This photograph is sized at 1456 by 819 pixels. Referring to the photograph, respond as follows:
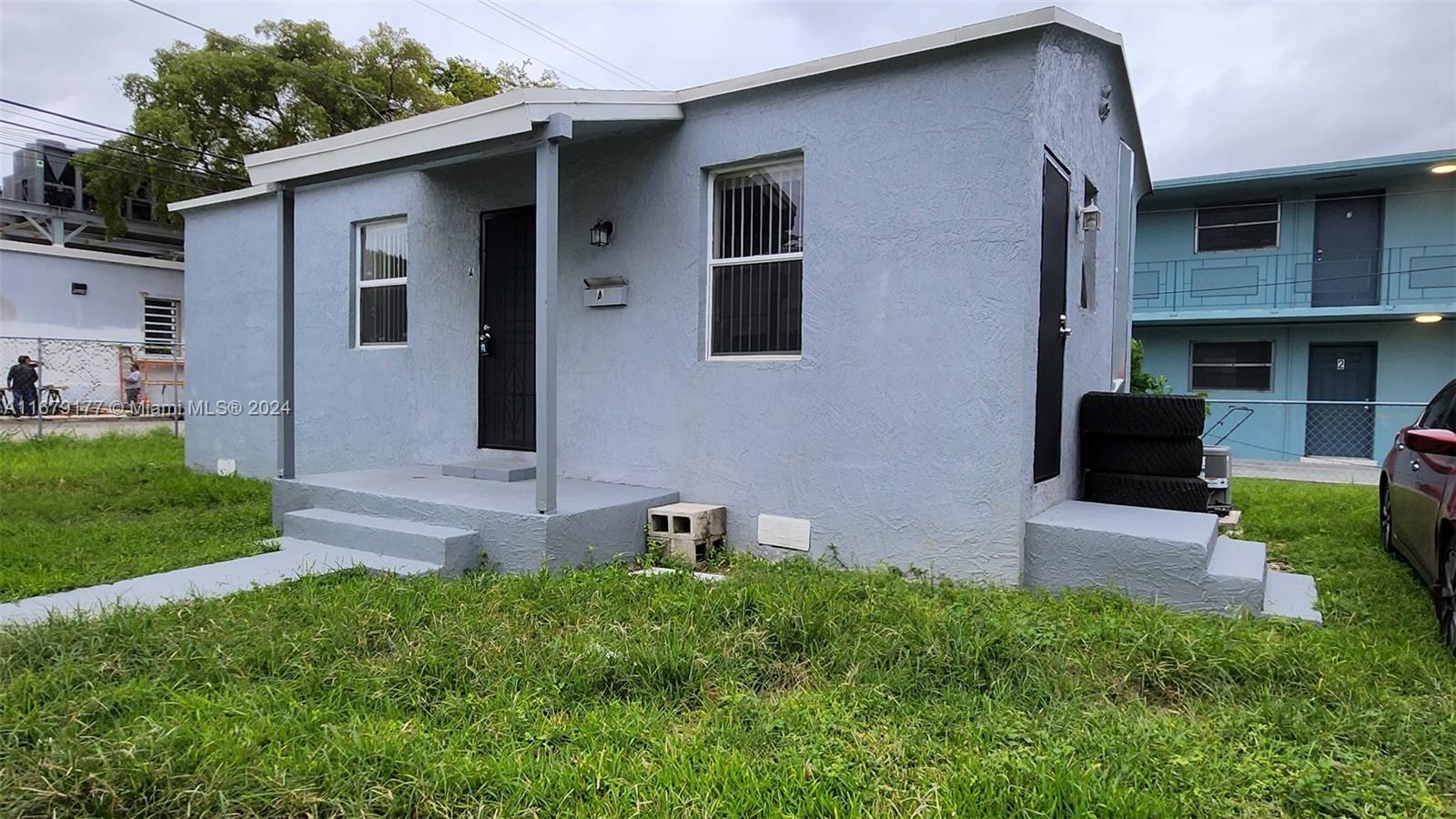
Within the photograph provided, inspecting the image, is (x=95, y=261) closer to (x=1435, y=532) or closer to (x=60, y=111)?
(x=60, y=111)

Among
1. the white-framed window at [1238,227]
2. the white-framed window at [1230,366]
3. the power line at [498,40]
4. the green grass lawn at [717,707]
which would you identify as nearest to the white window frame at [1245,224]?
the white-framed window at [1238,227]

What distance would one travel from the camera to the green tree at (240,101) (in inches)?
737

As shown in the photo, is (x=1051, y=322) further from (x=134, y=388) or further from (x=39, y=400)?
(x=134, y=388)

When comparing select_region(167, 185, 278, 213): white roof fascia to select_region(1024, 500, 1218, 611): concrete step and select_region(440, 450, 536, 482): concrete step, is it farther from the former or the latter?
select_region(1024, 500, 1218, 611): concrete step

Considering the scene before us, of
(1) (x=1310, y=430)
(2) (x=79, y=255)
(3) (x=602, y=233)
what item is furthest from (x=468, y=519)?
(2) (x=79, y=255)

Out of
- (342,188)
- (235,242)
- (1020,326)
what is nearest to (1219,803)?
(1020,326)

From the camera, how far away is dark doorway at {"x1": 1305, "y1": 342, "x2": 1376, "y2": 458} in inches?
553

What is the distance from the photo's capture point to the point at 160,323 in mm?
19203

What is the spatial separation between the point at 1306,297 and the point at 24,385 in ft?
81.9

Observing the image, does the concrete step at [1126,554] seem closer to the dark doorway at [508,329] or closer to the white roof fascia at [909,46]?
the white roof fascia at [909,46]

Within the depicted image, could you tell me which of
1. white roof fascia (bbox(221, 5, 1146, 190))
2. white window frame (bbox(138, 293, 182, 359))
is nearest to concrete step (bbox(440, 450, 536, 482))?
white roof fascia (bbox(221, 5, 1146, 190))

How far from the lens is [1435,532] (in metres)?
3.95

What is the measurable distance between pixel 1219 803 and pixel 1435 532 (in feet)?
9.52

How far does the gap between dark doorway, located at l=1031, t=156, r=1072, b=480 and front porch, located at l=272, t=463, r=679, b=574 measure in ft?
8.18
